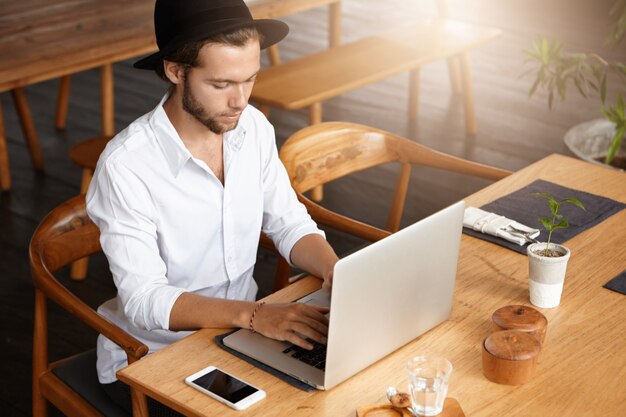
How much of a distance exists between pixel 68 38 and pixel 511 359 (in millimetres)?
2861

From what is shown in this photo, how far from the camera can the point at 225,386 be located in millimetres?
1773

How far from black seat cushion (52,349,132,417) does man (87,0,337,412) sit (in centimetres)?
3

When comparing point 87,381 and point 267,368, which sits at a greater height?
point 267,368

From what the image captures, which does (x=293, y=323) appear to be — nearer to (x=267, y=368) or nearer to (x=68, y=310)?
(x=267, y=368)

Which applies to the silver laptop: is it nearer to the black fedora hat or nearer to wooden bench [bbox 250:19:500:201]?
the black fedora hat

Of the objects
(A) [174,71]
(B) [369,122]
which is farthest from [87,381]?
(B) [369,122]

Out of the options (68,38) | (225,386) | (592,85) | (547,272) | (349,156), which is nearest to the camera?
(225,386)

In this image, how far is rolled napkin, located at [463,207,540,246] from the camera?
2352 millimetres

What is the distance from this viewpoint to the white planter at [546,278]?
2.04 m

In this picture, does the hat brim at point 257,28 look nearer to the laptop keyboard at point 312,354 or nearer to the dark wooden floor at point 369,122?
the laptop keyboard at point 312,354

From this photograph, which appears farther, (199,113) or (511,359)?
(199,113)

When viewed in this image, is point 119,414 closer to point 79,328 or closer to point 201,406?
point 201,406

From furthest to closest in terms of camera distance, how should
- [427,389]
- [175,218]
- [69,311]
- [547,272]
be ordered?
[69,311] → [175,218] → [547,272] → [427,389]

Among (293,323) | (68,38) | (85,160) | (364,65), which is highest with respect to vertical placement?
(293,323)
